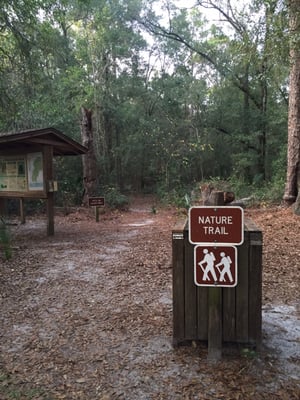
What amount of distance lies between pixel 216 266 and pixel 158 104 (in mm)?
19581

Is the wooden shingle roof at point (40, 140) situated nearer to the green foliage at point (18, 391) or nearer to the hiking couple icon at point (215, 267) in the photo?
the green foliage at point (18, 391)

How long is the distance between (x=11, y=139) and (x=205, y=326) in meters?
5.64

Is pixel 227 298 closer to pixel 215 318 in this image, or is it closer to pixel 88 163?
pixel 215 318

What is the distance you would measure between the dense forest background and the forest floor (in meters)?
8.46

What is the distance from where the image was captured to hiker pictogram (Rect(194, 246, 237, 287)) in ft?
7.66

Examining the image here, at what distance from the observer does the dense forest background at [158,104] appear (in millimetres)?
15922

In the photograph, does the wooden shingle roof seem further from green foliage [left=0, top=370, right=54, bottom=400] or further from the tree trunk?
the tree trunk

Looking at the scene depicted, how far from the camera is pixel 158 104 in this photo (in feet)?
68.2

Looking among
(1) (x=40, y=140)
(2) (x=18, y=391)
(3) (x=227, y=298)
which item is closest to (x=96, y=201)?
(1) (x=40, y=140)

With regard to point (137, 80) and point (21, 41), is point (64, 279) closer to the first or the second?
point (21, 41)

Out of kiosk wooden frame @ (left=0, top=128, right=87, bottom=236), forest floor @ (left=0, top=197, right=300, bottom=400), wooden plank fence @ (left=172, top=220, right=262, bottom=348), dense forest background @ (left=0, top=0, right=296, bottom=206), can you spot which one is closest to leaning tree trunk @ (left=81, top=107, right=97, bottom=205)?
dense forest background @ (left=0, top=0, right=296, bottom=206)

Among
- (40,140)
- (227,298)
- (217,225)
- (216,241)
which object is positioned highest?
(40,140)

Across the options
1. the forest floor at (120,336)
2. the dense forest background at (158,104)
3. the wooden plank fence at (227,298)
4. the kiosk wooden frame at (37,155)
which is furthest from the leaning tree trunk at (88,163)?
the wooden plank fence at (227,298)

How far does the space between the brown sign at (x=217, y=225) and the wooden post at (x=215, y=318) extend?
0.54 feet
